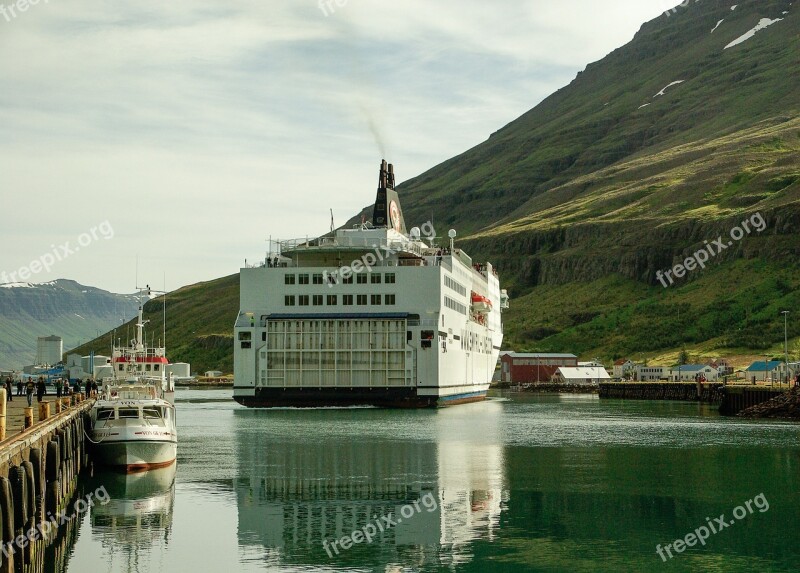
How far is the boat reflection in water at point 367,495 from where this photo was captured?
3669 centimetres

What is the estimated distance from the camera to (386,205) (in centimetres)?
13088

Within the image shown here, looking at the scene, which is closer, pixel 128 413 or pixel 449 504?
pixel 449 504

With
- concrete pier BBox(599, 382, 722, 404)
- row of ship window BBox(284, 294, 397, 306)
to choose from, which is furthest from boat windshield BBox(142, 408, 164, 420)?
concrete pier BBox(599, 382, 722, 404)

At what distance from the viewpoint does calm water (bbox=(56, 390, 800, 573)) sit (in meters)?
35.7

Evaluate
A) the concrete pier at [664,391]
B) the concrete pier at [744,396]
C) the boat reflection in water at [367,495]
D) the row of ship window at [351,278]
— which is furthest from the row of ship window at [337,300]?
the concrete pier at [664,391]

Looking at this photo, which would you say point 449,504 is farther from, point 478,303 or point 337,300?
point 478,303

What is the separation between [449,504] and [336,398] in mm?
65799

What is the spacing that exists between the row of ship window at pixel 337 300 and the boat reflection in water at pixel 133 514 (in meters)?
56.8

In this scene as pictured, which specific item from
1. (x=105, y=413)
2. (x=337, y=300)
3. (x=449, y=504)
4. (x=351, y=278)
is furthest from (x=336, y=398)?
(x=449, y=504)

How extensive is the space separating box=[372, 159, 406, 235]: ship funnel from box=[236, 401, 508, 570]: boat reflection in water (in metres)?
47.2

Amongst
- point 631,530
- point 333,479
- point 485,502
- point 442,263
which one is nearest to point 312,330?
point 442,263

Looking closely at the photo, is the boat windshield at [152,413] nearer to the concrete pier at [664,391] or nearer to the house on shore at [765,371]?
the concrete pier at [664,391]

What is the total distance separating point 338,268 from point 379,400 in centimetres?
1329

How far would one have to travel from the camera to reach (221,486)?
5116cm
